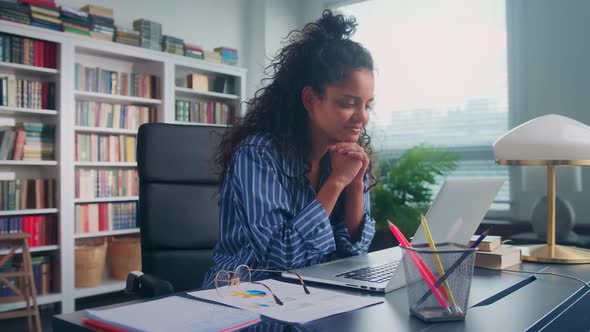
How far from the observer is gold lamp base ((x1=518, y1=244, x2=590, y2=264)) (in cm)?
124

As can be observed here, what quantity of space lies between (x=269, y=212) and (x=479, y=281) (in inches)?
18.7

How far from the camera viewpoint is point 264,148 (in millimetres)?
1355

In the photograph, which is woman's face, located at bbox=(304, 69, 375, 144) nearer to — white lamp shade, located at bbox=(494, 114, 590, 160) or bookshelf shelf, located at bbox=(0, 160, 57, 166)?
white lamp shade, located at bbox=(494, 114, 590, 160)

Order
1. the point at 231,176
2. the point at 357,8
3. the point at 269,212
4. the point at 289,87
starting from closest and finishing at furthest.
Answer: the point at 269,212, the point at 231,176, the point at 289,87, the point at 357,8

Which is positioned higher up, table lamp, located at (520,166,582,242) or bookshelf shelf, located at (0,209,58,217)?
table lamp, located at (520,166,582,242)

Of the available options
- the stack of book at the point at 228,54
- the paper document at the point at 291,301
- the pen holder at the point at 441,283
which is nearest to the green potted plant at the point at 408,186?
the stack of book at the point at 228,54

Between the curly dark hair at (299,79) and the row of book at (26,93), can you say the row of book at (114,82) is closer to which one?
the row of book at (26,93)

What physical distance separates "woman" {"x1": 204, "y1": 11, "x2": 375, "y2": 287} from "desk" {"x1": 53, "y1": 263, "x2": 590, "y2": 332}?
0.34 m

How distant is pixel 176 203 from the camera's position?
5.50 feet

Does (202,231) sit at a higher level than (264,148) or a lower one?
lower

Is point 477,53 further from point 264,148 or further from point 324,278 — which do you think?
point 324,278

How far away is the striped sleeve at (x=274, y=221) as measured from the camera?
1186 mm

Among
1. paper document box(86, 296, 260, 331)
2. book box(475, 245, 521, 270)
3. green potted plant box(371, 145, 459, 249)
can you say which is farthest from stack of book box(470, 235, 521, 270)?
green potted plant box(371, 145, 459, 249)

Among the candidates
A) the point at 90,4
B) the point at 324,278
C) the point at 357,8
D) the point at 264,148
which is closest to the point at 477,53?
the point at 357,8
